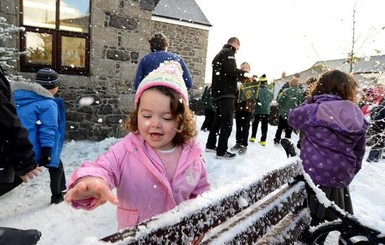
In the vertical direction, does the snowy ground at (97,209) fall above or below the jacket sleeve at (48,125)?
below

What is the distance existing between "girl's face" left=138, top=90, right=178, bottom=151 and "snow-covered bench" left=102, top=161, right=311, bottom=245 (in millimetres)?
393

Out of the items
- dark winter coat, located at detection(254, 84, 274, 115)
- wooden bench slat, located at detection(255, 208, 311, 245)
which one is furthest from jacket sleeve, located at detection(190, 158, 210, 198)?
dark winter coat, located at detection(254, 84, 274, 115)

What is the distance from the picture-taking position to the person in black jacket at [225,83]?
210 inches

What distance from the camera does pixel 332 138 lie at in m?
2.88

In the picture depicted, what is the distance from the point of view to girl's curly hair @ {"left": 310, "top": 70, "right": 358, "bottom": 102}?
288 centimetres

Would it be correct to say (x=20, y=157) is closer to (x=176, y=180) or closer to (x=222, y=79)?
(x=176, y=180)

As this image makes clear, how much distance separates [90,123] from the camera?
253 inches

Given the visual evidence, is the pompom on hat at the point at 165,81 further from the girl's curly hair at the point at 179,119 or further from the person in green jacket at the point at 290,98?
the person in green jacket at the point at 290,98

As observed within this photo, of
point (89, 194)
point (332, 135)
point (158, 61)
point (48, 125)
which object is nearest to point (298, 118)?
point (332, 135)

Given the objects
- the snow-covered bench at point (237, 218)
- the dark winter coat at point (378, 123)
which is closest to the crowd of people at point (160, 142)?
the snow-covered bench at point (237, 218)

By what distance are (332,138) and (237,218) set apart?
Result: 1442mm

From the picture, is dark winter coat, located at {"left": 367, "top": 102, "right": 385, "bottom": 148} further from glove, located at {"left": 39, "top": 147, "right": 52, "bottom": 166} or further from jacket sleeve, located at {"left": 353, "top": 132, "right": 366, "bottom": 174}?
glove, located at {"left": 39, "top": 147, "right": 52, "bottom": 166}

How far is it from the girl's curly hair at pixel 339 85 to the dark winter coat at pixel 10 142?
259cm

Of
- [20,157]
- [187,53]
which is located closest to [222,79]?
[20,157]
